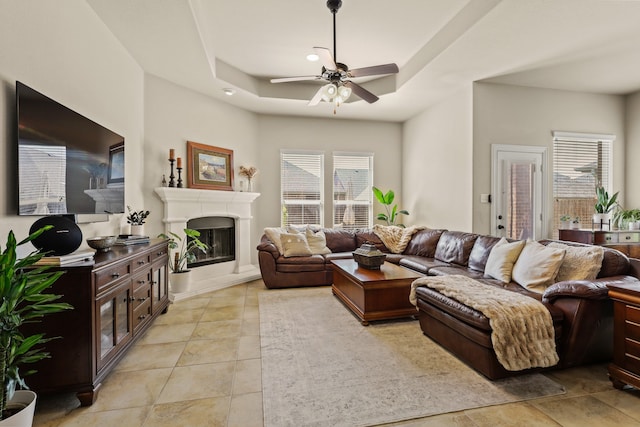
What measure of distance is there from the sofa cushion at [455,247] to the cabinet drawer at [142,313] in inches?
142

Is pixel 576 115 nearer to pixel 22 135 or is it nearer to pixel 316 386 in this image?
Answer: pixel 316 386

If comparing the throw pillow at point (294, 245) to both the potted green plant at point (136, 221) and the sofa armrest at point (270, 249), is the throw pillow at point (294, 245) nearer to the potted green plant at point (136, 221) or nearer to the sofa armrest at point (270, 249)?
the sofa armrest at point (270, 249)

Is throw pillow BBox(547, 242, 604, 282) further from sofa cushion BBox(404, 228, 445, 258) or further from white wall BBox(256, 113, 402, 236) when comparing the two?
white wall BBox(256, 113, 402, 236)

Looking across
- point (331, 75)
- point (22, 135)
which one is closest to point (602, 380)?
point (331, 75)

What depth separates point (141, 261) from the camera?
2.70 meters

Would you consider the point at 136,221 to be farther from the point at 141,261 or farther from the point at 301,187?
the point at 301,187

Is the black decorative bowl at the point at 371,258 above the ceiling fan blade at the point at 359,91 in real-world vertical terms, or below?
below

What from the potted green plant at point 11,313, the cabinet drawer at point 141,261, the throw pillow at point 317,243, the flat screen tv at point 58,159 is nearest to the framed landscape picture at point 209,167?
the throw pillow at point 317,243

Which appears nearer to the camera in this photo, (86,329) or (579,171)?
(86,329)

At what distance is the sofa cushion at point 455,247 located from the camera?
3998 mm

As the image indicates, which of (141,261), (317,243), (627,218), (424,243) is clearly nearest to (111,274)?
(141,261)

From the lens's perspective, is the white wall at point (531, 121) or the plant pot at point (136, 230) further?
the white wall at point (531, 121)

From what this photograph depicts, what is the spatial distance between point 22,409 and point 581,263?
3.81 m

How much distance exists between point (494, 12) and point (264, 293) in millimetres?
4130
